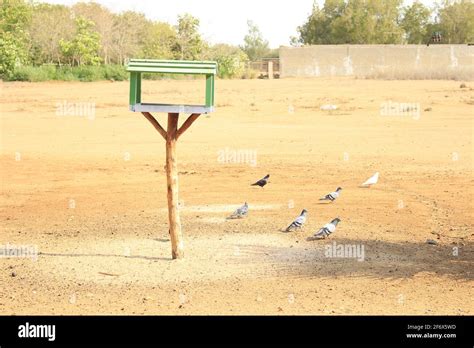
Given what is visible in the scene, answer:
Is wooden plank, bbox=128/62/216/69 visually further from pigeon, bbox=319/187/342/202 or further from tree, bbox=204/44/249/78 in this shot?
tree, bbox=204/44/249/78

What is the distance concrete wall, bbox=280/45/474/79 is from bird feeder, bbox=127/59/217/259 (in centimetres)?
4509

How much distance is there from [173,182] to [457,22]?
61.6 meters

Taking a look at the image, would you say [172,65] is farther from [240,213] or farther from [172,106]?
[240,213]

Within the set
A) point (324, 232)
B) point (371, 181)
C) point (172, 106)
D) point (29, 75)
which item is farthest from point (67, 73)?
point (172, 106)

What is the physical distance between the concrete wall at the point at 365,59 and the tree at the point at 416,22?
1437 centimetres

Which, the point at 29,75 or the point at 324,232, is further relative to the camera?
the point at 29,75

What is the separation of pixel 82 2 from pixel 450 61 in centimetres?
3417

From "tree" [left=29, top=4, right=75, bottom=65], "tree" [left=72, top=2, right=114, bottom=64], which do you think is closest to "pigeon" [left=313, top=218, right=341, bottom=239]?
"tree" [left=29, top=4, right=75, bottom=65]

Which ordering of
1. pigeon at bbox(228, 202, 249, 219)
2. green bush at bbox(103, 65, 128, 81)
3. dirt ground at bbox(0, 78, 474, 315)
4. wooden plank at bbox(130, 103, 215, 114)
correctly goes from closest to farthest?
dirt ground at bbox(0, 78, 474, 315)
wooden plank at bbox(130, 103, 215, 114)
pigeon at bbox(228, 202, 249, 219)
green bush at bbox(103, 65, 128, 81)

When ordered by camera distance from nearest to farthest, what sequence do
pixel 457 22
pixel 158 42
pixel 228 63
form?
pixel 228 63
pixel 158 42
pixel 457 22

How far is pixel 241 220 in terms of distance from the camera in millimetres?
11922

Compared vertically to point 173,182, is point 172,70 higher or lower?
higher

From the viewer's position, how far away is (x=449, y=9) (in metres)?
68.3

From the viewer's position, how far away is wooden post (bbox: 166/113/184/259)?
945 cm
